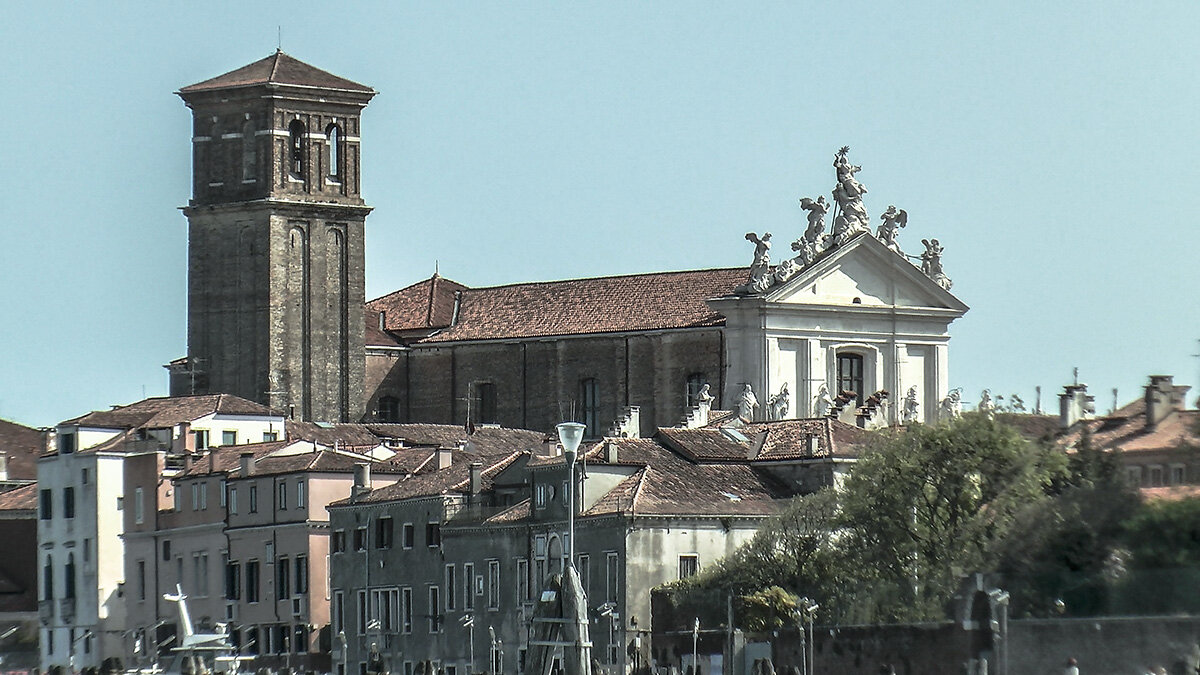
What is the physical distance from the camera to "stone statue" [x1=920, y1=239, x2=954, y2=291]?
3622 inches

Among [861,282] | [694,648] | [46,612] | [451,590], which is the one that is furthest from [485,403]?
[694,648]

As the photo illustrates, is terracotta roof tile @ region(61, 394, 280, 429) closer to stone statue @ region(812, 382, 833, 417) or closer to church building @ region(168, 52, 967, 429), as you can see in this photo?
church building @ region(168, 52, 967, 429)

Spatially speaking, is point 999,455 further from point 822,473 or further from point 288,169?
point 288,169

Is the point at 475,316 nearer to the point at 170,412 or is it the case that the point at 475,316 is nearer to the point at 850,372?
the point at 170,412

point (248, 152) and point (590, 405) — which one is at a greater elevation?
point (248, 152)

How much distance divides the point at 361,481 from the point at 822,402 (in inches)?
613

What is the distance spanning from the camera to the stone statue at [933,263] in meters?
92.0

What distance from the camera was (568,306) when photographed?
10000 centimetres

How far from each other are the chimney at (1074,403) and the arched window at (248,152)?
32.0 meters

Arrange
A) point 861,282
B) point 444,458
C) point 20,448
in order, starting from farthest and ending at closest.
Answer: point 20,448 → point 861,282 → point 444,458

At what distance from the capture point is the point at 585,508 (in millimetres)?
68125

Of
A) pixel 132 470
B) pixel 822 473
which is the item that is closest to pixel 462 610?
pixel 822 473

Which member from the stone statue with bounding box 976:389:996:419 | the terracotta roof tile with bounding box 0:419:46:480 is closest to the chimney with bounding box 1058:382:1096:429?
the stone statue with bounding box 976:389:996:419

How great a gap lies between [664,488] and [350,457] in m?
15.5
